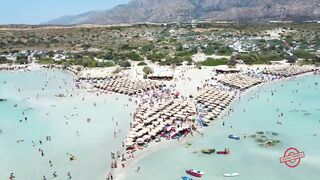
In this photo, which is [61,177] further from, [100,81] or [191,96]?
[100,81]

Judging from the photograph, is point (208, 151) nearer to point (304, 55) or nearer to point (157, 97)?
point (157, 97)

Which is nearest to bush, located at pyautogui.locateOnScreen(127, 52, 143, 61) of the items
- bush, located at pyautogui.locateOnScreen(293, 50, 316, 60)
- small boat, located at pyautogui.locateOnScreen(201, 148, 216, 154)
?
bush, located at pyautogui.locateOnScreen(293, 50, 316, 60)

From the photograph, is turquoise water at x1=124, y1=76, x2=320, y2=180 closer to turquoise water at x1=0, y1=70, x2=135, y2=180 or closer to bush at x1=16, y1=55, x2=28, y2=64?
turquoise water at x1=0, y1=70, x2=135, y2=180

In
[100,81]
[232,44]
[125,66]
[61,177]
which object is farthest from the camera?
[232,44]

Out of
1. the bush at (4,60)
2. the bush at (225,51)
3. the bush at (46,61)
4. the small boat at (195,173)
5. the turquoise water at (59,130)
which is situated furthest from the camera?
the bush at (225,51)

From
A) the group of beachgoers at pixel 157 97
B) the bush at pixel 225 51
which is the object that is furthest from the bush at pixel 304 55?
the bush at pixel 225 51

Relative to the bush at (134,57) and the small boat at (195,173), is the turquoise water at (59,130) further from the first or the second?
the bush at (134,57)

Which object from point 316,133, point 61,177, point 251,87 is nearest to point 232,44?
point 251,87
